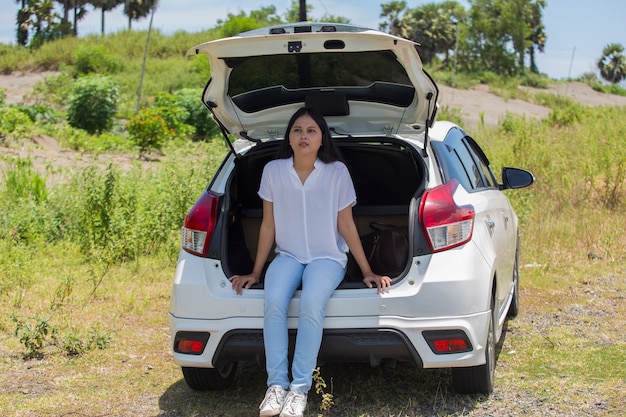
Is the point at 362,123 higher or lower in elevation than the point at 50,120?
higher

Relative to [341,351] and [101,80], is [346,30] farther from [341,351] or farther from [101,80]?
[101,80]

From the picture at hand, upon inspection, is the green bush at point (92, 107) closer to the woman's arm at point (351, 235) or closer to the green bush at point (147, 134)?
the green bush at point (147, 134)

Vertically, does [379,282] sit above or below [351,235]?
below

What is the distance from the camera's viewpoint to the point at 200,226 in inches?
185

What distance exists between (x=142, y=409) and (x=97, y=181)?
539 cm

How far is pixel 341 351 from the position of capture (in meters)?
4.30

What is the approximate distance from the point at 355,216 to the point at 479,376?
1.43 m

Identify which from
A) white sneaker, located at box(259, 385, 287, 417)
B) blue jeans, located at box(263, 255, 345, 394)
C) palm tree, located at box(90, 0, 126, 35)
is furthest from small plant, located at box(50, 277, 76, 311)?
palm tree, located at box(90, 0, 126, 35)

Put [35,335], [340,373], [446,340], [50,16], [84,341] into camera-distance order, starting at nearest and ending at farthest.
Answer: [446,340] → [340,373] → [35,335] → [84,341] → [50,16]

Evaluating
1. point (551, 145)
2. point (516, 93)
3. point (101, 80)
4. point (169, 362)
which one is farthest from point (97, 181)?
point (516, 93)

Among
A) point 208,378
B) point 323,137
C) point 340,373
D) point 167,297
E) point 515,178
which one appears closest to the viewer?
point 323,137

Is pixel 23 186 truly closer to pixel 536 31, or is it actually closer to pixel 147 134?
pixel 147 134

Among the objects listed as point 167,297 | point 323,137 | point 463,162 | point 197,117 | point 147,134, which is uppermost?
point 323,137

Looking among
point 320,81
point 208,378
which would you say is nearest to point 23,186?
point 208,378
